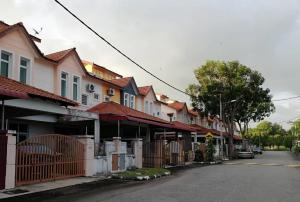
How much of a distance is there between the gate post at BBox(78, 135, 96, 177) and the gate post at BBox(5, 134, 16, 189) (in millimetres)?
5525

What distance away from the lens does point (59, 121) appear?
25328 millimetres

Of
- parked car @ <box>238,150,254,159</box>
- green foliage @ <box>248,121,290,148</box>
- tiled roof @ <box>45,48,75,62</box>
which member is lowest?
parked car @ <box>238,150,254,159</box>

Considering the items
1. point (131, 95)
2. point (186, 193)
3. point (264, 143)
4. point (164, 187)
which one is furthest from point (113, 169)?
point (264, 143)

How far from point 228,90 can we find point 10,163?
41.2m

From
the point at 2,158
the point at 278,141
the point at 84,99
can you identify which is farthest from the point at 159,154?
the point at 278,141

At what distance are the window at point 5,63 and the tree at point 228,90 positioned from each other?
34.4m

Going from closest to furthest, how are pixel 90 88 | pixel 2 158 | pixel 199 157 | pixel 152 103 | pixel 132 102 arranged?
pixel 2 158, pixel 90 88, pixel 132 102, pixel 199 157, pixel 152 103

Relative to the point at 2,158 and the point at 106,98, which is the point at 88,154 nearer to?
the point at 2,158

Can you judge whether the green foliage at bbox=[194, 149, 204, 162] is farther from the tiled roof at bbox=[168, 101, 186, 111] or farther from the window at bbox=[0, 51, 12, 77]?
the window at bbox=[0, 51, 12, 77]

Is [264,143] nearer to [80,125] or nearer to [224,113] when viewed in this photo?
[224,113]

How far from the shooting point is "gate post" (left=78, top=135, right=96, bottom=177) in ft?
66.0

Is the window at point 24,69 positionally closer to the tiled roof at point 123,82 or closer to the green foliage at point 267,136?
the tiled roof at point 123,82

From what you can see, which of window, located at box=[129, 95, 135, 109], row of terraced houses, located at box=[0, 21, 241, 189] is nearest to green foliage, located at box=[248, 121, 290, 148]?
window, located at box=[129, 95, 135, 109]

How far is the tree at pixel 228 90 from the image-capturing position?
175ft
